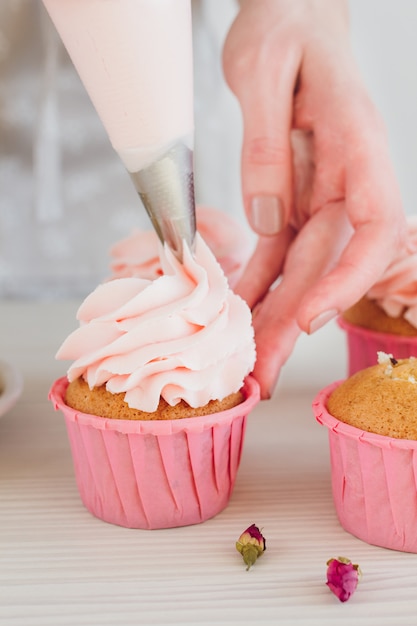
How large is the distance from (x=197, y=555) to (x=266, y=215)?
69cm

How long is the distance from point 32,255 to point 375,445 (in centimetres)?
163

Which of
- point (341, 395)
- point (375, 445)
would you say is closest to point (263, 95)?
point (341, 395)

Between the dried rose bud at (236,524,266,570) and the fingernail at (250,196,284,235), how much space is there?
0.65 m

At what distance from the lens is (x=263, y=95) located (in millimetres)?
1473

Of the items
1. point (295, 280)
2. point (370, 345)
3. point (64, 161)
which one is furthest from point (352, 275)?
point (64, 161)

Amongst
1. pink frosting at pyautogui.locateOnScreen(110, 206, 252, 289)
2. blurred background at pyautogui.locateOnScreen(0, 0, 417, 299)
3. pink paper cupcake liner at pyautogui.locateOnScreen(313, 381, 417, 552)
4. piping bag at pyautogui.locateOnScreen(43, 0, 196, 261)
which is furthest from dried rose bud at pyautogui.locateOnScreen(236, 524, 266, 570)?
blurred background at pyautogui.locateOnScreen(0, 0, 417, 299)

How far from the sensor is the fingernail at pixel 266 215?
1.45 metres

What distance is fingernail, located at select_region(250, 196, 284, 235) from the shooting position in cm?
145

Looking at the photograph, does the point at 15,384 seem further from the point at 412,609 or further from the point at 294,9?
the point at 294,9

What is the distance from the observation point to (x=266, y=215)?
147 centimetres

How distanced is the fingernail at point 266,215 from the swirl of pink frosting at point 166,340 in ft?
1.13

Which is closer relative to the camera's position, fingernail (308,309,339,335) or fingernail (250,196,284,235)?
fingernail (308,309,339,335)

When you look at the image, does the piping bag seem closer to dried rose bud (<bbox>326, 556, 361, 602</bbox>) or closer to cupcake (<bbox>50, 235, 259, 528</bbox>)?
cupcake (<bbox>50, 235, 259, 528</bbox>)

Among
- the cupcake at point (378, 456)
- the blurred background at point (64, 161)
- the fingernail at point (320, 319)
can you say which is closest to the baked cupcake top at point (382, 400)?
the cupcake at point (378, 456)
